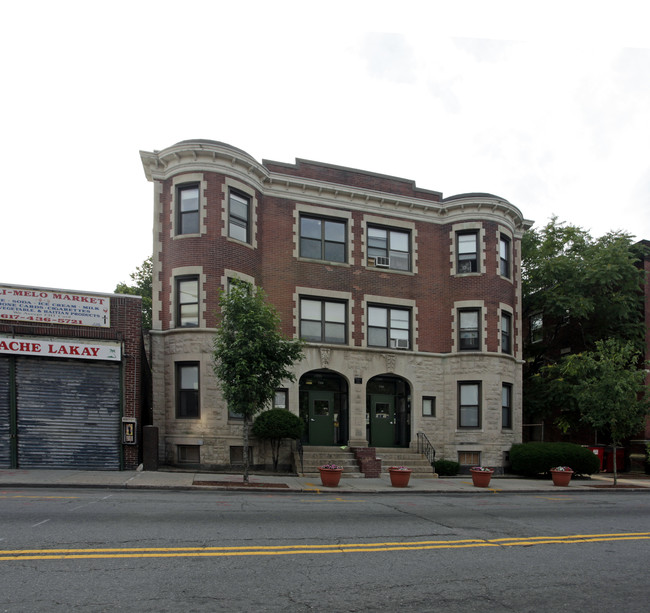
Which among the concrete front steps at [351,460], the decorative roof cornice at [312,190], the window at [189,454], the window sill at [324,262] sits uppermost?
the decorative roof cornice at [312,190]

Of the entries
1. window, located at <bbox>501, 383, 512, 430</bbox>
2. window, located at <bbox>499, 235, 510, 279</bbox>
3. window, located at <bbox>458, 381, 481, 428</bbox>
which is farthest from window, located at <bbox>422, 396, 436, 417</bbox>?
window, located at <bbox>499, 235, 510, 279</bbox>

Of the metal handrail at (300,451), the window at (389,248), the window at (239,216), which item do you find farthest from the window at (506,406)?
the window at (239,216)

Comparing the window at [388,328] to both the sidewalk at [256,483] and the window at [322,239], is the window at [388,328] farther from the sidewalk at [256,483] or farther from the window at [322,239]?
the sidewalk at [256,483]

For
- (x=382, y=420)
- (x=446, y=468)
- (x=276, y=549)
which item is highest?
(x=276, y=549)


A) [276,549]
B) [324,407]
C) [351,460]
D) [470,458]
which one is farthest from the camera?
[470,458]

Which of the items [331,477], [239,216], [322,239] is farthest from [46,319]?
[322,239]

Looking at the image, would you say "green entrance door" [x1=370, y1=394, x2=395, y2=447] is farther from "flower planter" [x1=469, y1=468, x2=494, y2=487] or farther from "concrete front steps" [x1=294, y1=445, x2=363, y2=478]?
"flower planter" [x1=469, y1=468, x2=494, y2=487]

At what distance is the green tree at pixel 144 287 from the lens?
Result: 119 feet

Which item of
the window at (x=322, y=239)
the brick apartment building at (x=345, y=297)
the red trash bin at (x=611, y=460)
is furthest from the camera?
the red trash bin at (x=611, y=460)

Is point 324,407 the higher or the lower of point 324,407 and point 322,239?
the lower

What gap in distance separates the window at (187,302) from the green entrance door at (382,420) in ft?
26.7

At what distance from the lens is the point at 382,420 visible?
2403cm

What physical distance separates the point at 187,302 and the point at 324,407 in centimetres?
686

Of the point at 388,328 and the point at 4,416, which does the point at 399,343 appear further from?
the point at 4,416
